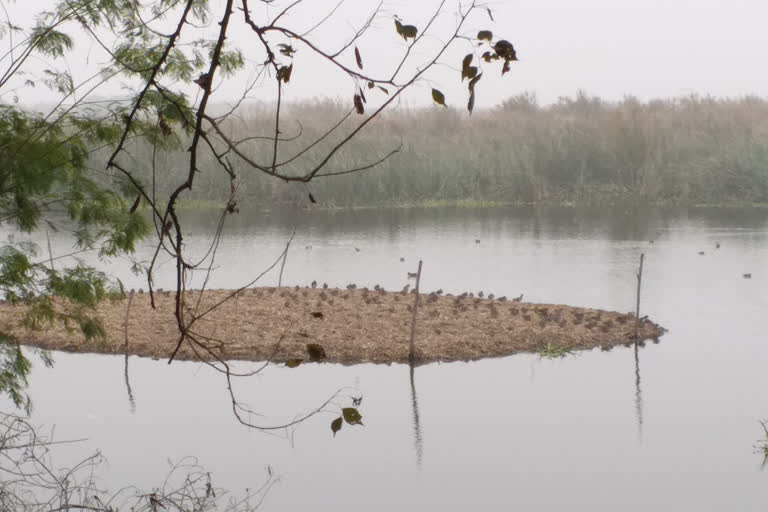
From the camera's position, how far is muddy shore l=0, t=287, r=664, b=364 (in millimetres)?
12844

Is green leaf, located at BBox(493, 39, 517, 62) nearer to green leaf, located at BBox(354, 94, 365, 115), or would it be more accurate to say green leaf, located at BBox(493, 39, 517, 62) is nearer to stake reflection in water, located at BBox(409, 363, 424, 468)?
green leaf, located at BBox(354, 94, 365, 115)

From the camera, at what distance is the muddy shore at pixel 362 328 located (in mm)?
12844

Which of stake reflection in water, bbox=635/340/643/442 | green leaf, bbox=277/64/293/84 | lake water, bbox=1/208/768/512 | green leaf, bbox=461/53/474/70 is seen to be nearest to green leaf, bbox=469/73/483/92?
green leaf, bbox=461/53/474/70

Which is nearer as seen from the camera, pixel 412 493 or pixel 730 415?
pixel 412 493

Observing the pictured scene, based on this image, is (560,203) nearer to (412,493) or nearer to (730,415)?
(730,415)

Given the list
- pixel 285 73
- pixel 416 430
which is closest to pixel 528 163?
pixel 416 430

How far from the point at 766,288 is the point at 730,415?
908 centimetres

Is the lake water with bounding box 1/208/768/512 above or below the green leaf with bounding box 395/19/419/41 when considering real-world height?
below

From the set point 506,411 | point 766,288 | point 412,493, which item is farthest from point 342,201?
point 412,493

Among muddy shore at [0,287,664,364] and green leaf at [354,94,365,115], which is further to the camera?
muddy shore at [0,287,664,364]

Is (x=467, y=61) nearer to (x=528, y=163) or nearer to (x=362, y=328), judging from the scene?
(x=362, y=328)

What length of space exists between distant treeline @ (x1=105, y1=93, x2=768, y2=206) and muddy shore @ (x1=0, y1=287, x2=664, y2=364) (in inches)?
752

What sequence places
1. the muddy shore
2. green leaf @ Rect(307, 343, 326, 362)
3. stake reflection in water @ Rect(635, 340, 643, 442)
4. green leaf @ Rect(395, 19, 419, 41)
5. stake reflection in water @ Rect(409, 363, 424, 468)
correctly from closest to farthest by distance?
1. green leaf @ Rect(395, 19, 419, 41)
2. green leaf @ Rect(307, 343, 326, 362)
3. stake reflection in water @ Rect(409, 363, 424, 468)
4. stake reflection in water @ Rect(635, 340, 643, 442)
5. the muddy shore

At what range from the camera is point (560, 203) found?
36406 mm
